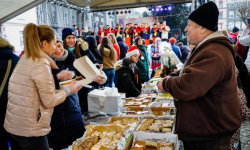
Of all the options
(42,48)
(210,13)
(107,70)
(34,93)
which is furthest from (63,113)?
(107,70)

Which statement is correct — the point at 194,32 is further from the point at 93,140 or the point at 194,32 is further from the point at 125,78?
the point at 125,78

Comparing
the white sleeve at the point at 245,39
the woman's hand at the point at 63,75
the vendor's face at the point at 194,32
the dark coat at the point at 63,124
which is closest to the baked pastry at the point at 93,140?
the dark coat at the point at 63,124

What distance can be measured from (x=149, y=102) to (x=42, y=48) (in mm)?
1623

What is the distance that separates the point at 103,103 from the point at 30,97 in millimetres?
1303

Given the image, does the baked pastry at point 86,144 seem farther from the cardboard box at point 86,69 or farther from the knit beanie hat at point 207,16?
the knit beanie hat at point 207,16

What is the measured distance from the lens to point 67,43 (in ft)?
9.91

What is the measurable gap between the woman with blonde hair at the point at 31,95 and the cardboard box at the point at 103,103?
1.16 metres

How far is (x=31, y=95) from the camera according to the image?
1560 millimetres

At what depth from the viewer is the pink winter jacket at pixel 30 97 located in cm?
155

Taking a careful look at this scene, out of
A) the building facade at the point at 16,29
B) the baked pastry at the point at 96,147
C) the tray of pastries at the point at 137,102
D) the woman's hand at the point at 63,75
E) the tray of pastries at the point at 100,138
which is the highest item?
the building facade at the point at 16,29

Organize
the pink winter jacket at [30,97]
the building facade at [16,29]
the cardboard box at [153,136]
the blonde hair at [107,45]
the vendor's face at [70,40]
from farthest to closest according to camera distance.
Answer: the building facade at [16,29] → the blonde hair at [107,45] → the vendor's face at [70,40] → the cardboard box at [153,136] → the pink winter jacket at [30,97]

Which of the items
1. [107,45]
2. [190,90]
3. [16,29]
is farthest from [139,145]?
[16,29]

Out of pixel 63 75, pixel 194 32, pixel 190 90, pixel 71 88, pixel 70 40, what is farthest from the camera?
pixel 70 40

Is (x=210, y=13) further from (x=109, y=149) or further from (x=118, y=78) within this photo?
(x=118, y=78)
